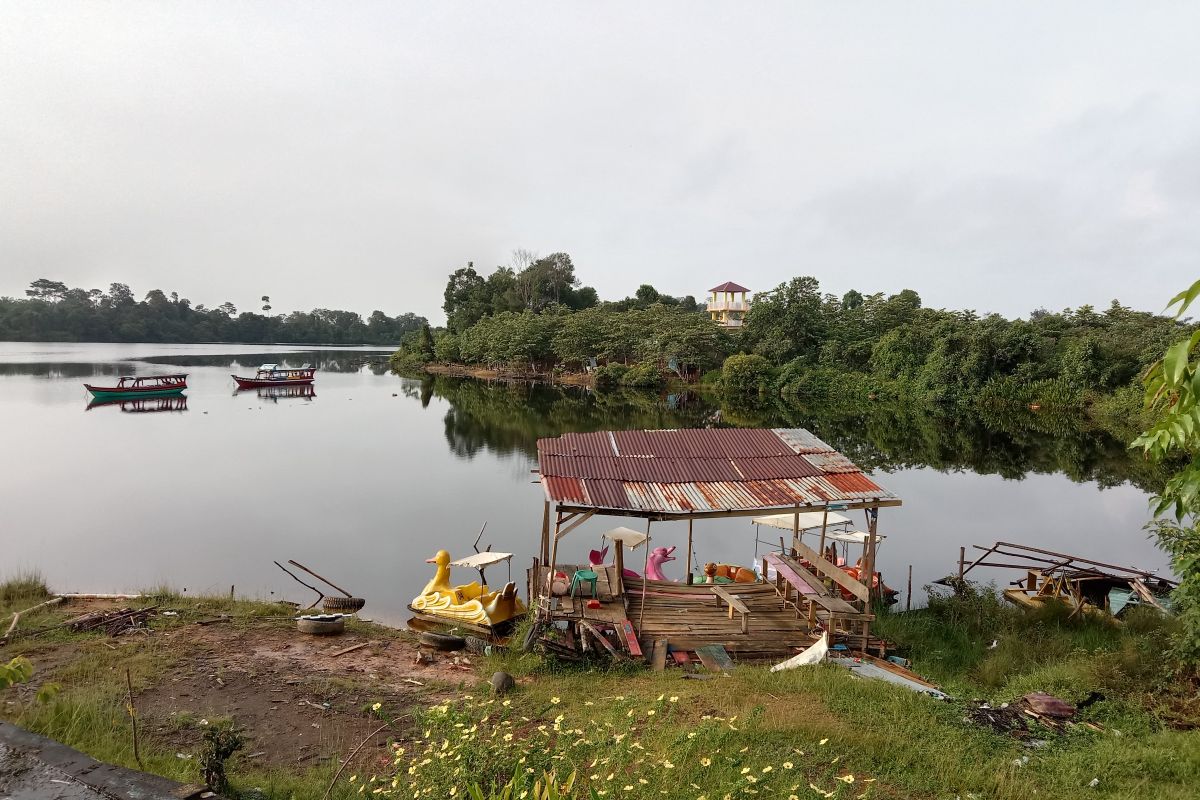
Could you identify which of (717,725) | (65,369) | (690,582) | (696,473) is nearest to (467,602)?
(690,582)

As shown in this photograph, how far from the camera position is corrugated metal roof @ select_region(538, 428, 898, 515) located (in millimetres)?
9109

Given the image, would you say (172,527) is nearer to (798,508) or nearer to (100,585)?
(100,585)

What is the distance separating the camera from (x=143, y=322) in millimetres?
110562

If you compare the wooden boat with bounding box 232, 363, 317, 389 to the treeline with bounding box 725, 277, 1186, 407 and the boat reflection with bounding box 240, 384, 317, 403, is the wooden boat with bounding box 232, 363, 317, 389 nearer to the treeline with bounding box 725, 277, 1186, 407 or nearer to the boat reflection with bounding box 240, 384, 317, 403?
the boat reflection with bounding box 240, 384, 317, 403

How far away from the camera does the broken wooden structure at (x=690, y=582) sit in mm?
8875

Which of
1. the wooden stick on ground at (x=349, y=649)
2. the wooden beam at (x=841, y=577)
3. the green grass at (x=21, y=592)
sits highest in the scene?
the wooden beam at (x=841, y=577)

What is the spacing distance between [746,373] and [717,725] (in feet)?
141

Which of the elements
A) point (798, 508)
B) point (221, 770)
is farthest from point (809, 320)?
point (221, 770)

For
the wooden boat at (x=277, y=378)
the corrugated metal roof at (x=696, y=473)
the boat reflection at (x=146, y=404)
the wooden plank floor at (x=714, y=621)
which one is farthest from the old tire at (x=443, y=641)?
the wooden boat at (x=277, y=378)

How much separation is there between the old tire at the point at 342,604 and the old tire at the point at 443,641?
2.43m

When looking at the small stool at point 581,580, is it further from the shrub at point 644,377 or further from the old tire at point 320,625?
the shrub at point 644,377

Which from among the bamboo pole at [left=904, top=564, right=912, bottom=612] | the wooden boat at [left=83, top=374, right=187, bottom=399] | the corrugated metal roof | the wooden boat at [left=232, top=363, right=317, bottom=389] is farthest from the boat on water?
the bamboo pole at [left=904, top=564, right=912, bottom=612]

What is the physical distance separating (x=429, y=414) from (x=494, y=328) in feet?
90.4

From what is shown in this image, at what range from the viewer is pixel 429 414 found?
3659 centimetres
